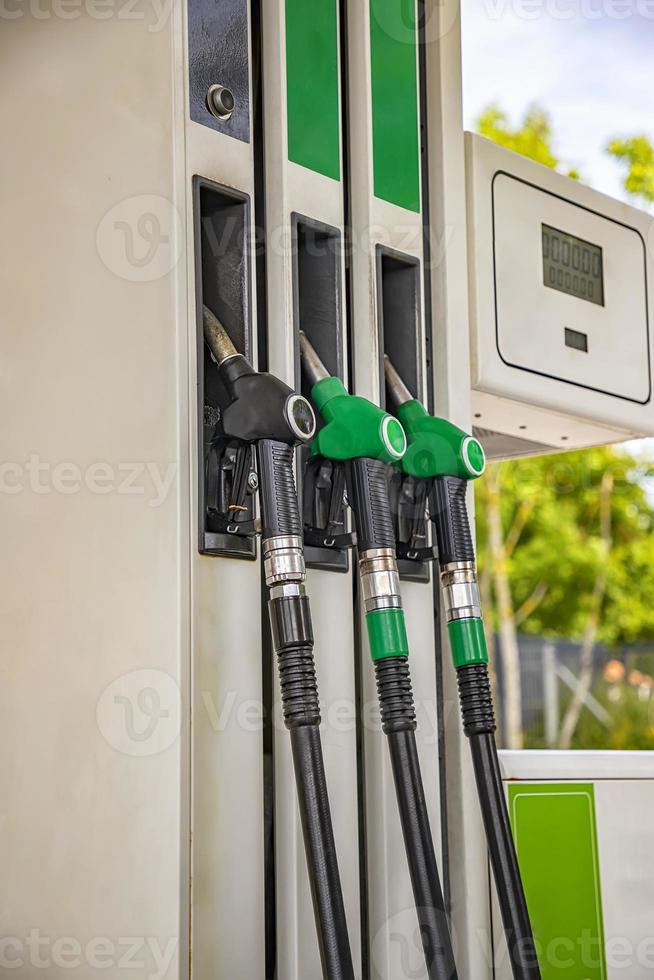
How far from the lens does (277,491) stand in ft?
4.12

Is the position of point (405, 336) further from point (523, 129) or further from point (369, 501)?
point (523, 129)

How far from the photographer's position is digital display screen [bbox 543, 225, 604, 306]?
77.3 inches

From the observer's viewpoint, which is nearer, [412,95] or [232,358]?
[232,358]

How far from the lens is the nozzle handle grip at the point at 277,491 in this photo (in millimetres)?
1243

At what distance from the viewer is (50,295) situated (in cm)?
146

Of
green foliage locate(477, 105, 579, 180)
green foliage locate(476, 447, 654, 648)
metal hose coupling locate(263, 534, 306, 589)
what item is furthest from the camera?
green foliage locate(476, 447, 654, 648)

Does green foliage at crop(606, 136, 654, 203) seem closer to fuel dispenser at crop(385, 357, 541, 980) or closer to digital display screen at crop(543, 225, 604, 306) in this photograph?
digital display screen at crop(543, 225, 604, 306)

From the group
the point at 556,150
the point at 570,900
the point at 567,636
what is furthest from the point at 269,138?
the point at 567,636

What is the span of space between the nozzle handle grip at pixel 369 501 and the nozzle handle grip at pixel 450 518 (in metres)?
0.13

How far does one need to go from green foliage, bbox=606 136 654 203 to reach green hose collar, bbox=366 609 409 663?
29.7 feet

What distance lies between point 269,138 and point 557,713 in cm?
1011

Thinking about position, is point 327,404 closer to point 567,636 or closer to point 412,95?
point 412,95

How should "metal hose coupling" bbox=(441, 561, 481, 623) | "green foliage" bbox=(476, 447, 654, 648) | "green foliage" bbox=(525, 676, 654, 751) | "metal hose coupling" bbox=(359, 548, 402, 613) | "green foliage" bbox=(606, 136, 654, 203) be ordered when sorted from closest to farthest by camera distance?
1. "metal hose coupling" bbox=(359, 548, 402, 613)
2. "metal hose coupling" bbox=(441, 561, 481, 623)
3. "green foliage" bbox=(606, 136, 654, 203)
4. "green foliage" bbox=(476, 447, 654, 648)
5. "green foliage" bbox=(525, 676, 654, 751)

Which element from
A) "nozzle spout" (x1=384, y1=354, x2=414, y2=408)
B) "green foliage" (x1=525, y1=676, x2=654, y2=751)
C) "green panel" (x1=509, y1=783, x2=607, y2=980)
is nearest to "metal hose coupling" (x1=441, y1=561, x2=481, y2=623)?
"nozzle spout" (x1=384, y1=354, x2=414, y2=408)
